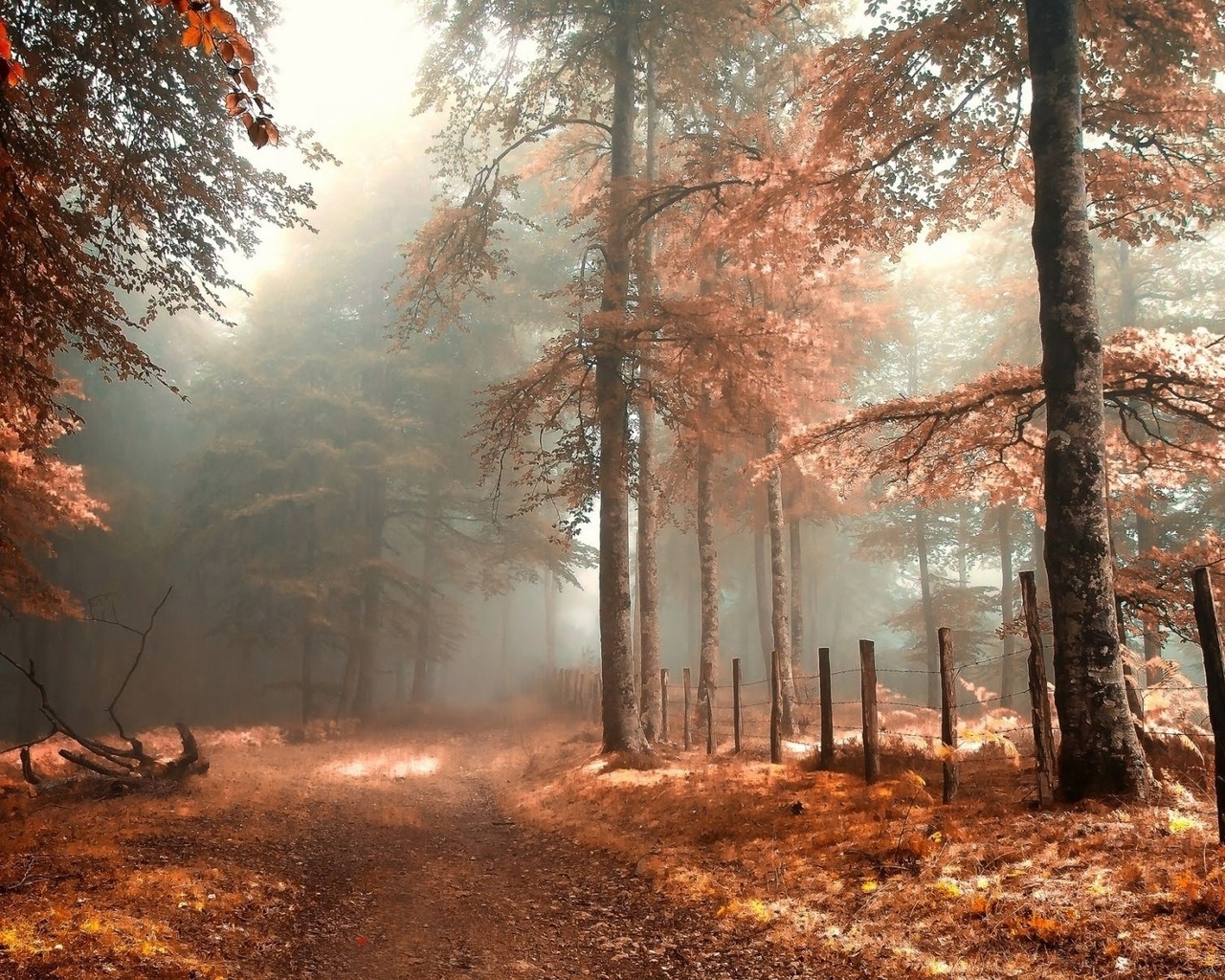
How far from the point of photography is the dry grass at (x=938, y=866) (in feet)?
13.0

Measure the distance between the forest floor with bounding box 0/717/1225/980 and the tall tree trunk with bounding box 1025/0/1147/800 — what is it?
0.54 meters

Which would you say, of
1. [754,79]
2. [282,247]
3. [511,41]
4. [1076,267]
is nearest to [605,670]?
[1076,267]

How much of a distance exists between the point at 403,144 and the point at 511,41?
12.8 m

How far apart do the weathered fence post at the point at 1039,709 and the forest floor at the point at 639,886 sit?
307mm

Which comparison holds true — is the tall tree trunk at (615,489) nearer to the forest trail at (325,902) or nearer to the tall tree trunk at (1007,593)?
the forest trail at (325,902)

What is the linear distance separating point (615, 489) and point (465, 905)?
708 cm

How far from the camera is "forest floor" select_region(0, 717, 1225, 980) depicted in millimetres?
4223

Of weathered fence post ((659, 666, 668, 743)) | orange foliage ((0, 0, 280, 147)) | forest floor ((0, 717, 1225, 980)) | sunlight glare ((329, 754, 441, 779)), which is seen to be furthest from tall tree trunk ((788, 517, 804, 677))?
orange foliage ((0, 0, 280, 147))

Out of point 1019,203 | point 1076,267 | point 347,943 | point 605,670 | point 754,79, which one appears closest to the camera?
point 347,943

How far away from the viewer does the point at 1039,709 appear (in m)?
6.64

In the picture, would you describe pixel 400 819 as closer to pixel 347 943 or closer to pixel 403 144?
pixel 347 943

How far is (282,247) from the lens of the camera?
80.0ft

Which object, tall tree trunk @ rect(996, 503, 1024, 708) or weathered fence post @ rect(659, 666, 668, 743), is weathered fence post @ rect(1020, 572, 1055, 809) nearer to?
weathered fence post @ rect(659, 666, 668, 743)

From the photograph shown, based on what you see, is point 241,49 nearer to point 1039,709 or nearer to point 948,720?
point 1039,709
